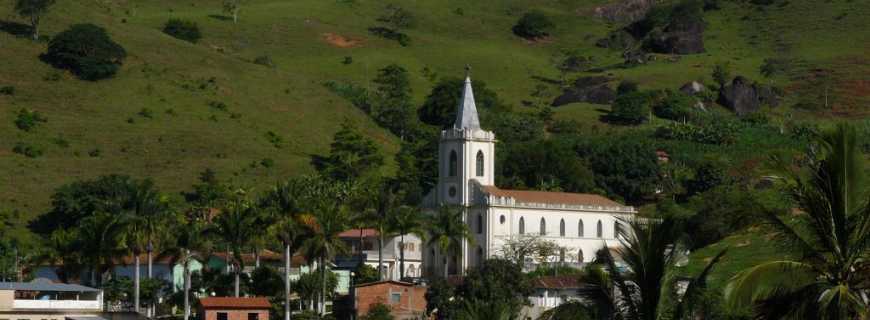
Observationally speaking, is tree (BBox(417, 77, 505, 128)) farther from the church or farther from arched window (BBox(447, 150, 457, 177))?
arched window (BBox(447, 150, 457, 177))

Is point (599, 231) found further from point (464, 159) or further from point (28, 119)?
point (28, 119)

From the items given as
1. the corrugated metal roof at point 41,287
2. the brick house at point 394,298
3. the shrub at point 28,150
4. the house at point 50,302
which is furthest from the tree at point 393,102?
the corrugated metal roof at point 41,287

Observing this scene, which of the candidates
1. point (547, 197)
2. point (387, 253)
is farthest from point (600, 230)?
point (387, 253)

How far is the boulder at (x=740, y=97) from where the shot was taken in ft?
637

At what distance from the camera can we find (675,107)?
7367 inches

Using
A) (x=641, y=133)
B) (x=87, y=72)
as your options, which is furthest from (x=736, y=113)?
(x=87, y=72)

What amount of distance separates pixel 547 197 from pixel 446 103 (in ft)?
214

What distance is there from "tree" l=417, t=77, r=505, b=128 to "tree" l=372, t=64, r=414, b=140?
1985 mm

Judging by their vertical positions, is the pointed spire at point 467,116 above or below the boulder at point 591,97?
below

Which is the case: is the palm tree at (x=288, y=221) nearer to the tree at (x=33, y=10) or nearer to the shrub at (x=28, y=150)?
the shrub at (x=28, y=150)

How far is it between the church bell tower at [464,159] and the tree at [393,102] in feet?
189

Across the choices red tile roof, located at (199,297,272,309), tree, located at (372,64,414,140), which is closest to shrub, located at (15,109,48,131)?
tree, located at (372,64,414,140)

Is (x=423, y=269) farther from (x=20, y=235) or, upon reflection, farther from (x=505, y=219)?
(x=20, y=235)

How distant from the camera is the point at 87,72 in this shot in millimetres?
165750
